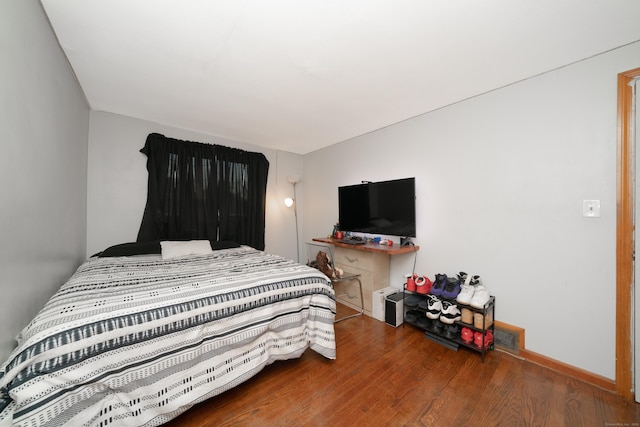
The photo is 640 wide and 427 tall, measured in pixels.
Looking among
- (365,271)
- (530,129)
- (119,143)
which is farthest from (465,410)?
(119,143)

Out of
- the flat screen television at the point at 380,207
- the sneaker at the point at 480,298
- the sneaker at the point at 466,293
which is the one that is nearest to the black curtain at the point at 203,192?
the flat screen television at the point at 380,207

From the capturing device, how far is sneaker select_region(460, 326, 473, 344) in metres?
1.95

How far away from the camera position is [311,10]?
1.28m

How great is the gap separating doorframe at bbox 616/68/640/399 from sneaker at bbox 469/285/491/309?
2.33ft

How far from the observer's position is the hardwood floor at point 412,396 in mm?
1306

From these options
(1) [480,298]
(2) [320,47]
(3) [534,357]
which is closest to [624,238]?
(1) [480,298]

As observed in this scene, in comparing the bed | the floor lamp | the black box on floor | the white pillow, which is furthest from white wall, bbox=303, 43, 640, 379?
the white pillow

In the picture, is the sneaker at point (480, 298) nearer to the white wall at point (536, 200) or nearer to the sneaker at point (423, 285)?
the white wall at point (536, 200)

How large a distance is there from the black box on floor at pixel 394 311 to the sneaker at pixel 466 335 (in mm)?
583

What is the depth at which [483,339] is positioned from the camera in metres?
1.83

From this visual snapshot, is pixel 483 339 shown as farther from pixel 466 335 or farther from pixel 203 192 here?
pixel 203 192

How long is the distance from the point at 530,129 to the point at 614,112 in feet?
1.39

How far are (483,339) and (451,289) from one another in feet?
1.41

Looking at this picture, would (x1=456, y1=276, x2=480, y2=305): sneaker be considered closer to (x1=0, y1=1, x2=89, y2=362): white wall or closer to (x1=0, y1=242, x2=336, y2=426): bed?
(x1=0, y1=242, x2=336, y2=426): bed
